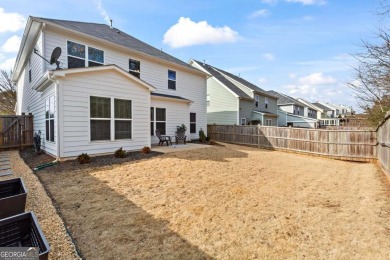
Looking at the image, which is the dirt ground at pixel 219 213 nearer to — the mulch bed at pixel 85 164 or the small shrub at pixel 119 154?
the mulch bed at pixel 85 164

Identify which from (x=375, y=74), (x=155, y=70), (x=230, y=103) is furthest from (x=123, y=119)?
(x=230, y=103)

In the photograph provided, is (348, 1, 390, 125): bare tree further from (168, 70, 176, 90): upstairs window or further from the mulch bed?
(168, 70, 176, 90): upstairs window

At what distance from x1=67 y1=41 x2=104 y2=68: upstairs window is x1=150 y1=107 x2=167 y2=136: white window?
3756 millimetres

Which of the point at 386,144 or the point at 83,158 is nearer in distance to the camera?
the point at 386,144

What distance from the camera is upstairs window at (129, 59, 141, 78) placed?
12.4 metres

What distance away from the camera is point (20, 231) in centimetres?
232

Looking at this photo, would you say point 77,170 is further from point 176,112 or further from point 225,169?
point 176,112

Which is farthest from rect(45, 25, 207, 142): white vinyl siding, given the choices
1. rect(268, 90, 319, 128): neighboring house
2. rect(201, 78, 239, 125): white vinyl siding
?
rect(268, 90, 319, 128): neighboring house

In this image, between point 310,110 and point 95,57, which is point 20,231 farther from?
point 310,110

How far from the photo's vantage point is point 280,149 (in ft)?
46.9

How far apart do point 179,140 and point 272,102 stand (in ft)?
64.9

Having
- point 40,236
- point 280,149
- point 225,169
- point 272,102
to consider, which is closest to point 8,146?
point 225,169

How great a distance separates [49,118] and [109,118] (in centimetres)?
250

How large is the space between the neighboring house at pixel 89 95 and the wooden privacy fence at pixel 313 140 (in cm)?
625
